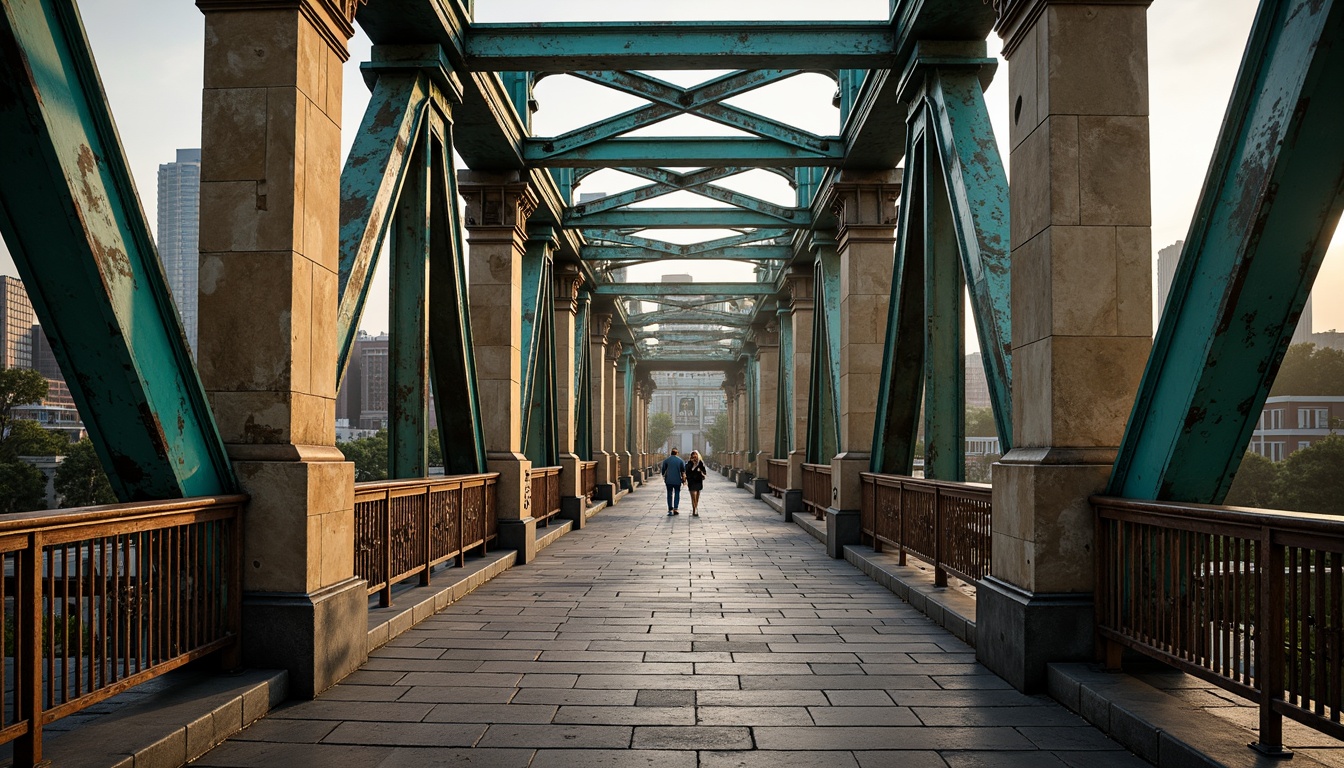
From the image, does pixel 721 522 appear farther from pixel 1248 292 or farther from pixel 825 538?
pixel 1248 292

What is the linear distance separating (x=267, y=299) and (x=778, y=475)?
57.0 feet

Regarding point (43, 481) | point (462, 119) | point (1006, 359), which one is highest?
point (462, 119)

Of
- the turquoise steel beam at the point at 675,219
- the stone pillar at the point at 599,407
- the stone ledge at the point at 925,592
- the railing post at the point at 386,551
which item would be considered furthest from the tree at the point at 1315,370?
the railing post at the point at 386,551

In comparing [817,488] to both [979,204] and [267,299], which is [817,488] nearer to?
[979,204]

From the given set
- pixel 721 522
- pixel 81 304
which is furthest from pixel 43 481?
Answer: pixel 81 304

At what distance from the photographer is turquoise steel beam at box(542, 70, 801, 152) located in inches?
437

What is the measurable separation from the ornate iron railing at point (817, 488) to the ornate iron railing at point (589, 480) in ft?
14.8

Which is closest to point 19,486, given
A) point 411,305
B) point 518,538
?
point 518,538

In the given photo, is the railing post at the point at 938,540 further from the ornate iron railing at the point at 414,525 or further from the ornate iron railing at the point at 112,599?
the ornate iron railing at the point at 112,599

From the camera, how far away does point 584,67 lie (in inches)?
364

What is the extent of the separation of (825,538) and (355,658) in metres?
8.32

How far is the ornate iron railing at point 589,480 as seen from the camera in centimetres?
1950

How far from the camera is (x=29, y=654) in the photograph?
3189 millimetres

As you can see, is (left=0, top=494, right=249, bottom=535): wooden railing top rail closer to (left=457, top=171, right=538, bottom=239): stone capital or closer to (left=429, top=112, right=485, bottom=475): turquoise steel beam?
(left=429, top=112, right=485, bottom=475): turquoise steel beam
